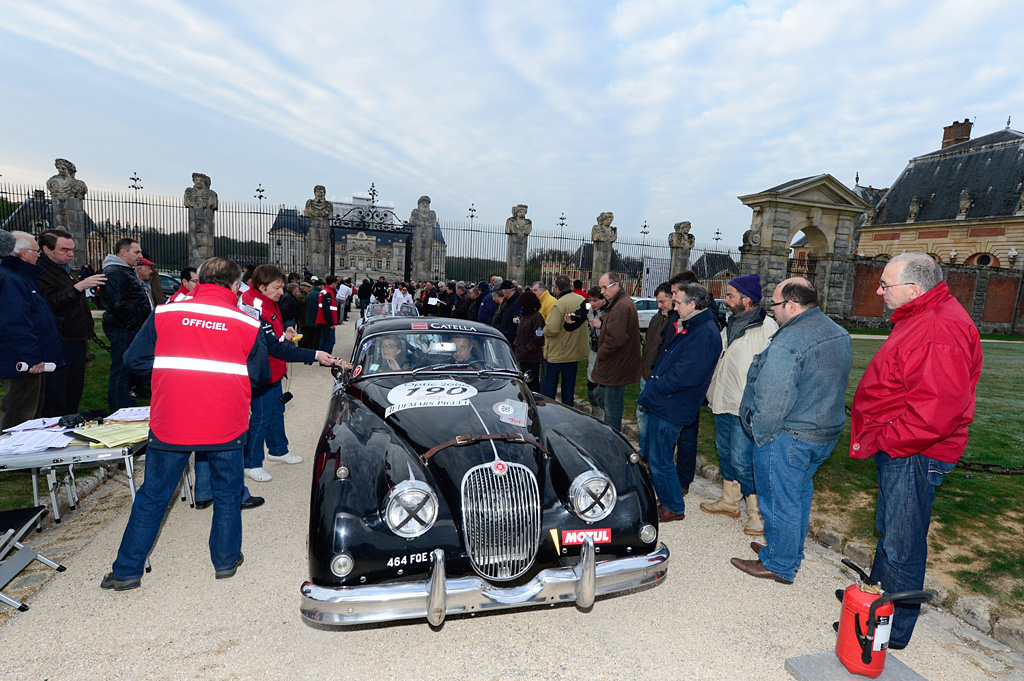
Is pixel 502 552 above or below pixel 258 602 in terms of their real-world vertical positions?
above

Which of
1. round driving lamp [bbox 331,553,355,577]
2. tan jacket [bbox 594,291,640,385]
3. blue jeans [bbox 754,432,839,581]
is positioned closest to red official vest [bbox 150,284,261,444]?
round driving lamp [bbox 331,553,355,577]

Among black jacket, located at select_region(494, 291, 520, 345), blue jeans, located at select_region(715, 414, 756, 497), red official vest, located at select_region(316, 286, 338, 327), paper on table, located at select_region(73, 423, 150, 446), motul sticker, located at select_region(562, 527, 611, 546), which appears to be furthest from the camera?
red official vest, located at select_region(316, 286, 338, 327)

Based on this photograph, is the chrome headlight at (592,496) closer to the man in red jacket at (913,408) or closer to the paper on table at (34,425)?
the man in red jacket at (913,408)

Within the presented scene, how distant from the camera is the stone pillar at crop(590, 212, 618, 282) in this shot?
70.1 feet

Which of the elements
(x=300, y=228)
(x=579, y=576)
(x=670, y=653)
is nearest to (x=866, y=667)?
(x=670, y=653)

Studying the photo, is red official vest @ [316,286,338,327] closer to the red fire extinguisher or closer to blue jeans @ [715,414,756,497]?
blue jeans @ [715,414,756,497]

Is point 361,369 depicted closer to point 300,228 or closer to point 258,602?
point 258,602

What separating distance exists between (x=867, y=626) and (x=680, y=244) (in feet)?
70.2

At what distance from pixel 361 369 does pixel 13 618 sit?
105 inches

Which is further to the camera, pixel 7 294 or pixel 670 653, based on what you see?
pixel 7 294

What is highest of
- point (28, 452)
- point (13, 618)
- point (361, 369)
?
point (361, 369)

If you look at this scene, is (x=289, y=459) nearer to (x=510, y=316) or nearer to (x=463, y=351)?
(x=463, y=351)

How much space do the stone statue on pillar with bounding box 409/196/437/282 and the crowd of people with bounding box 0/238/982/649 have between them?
1533 centimetres

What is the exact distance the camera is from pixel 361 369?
4.66 metres
